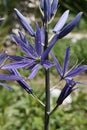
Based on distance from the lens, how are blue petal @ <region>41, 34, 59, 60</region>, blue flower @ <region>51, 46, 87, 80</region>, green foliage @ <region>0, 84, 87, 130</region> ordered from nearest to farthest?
blue petal @ <region>41, 34, 59, 60</region> < blue flower @ <region>51, 46, 87, 80</region> < green foliage @ <region>0, 84, 87, 130</region>

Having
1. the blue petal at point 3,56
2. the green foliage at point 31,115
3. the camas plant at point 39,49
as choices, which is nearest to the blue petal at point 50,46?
the camas plant at point 39,49

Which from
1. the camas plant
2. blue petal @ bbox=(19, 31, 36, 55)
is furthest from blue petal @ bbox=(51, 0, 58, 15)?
blue petal @ bbox=(19, 31, 36, 55)

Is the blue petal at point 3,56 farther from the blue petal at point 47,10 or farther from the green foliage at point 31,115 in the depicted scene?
the green foliage at point 31,115

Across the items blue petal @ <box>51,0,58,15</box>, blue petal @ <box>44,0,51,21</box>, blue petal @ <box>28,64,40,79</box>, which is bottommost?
blue petal @ <box>28,64,40,79</box>

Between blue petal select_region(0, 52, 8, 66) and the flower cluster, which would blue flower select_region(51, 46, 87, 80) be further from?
blue petal select_region(0, 52, 8, 66)

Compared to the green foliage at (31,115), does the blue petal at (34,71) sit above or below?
above

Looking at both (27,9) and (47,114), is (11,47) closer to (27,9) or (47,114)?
(27,9)

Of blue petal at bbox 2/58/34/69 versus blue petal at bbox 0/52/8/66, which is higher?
blue petal at bbox 0/52/8/66

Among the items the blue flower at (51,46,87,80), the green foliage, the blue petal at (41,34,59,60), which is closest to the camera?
the blue petal at (41,34,59,60)

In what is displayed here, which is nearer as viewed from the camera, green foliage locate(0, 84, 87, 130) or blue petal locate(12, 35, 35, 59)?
blue petal locate(12, 35, 35, 59)

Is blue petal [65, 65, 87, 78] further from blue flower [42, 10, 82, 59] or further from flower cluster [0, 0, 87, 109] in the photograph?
blue flower [42, 10, 82, 59]

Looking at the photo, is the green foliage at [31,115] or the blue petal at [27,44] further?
the green foliage at [31,115]

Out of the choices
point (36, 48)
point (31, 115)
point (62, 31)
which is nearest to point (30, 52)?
point (36, 48)
